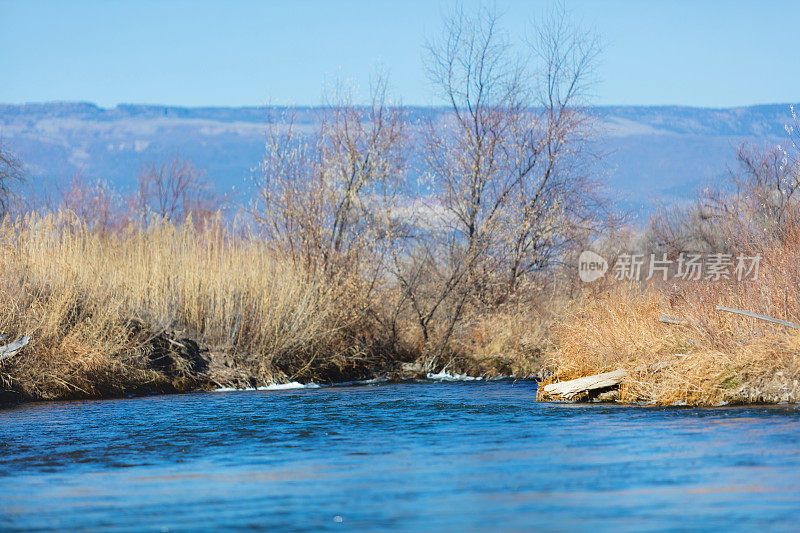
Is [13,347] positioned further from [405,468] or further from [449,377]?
[449,377]

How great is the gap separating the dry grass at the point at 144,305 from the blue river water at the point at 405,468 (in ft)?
8.20

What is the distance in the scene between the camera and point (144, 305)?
2077cm

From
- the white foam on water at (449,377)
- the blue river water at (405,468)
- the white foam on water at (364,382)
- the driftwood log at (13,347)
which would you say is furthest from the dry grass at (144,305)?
the blue river water at (405,468)

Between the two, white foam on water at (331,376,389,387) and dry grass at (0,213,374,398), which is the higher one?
dry grass at (0,213,374,398)

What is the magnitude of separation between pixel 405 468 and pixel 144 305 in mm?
12343

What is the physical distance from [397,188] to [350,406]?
972cm

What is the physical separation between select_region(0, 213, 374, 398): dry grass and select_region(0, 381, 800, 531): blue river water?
2500 mm

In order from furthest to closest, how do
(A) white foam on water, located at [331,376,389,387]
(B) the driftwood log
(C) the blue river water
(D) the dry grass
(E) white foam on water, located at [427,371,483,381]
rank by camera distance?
(E) white foam on water, located at [427,371,483,381] < (A) white foam on water, located at [331,376,389,387] < (D) the dry grass < (B) the driftwood log < (C) the blue river water

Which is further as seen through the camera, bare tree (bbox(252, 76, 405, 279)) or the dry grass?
bare tree (bbox(252, 76, 405, 279))

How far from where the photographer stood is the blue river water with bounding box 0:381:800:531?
7410 millimetres

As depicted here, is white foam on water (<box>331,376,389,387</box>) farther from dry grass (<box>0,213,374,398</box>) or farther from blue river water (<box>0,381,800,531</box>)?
blue river water (<box>0,381,800,531</box>)

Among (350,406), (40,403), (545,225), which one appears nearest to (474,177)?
(545,225)

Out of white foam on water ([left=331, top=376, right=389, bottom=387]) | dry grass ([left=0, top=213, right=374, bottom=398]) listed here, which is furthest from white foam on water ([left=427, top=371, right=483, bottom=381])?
dry grass ([left=0, top=213, right=374, bottom=398])

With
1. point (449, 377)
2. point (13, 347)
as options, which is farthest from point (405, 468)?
point (449, 377)
